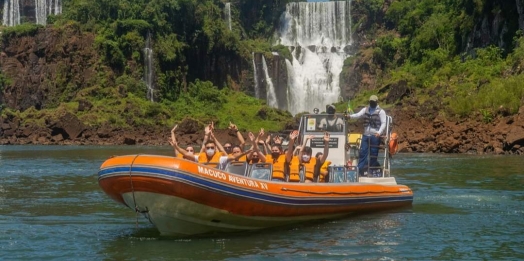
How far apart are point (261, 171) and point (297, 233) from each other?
1421 mm

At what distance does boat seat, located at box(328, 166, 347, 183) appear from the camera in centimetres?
1758

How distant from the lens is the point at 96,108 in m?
76.5

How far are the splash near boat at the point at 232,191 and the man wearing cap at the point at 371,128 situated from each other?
53cm

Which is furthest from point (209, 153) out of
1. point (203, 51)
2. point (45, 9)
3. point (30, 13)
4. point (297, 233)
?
point (30, 13)

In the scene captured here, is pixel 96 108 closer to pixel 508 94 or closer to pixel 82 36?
pixel 82 36

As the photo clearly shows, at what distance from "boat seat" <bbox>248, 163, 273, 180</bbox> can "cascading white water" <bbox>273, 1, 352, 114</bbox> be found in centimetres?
7329

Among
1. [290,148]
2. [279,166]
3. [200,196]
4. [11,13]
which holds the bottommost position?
[200,196]

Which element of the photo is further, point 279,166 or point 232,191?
point 279,166

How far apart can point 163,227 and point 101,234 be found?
158cm

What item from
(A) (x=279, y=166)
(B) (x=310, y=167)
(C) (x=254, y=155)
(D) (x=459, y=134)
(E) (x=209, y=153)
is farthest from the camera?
(D) (x=459, y=134)

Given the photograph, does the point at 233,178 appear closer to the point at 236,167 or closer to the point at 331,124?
the point at 236,167

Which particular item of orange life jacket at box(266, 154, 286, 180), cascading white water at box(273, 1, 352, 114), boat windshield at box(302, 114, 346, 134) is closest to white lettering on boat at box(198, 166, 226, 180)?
orange life jacket at box(266, 154, 286, 180)

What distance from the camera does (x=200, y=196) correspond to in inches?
562

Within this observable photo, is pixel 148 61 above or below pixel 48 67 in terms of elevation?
above
